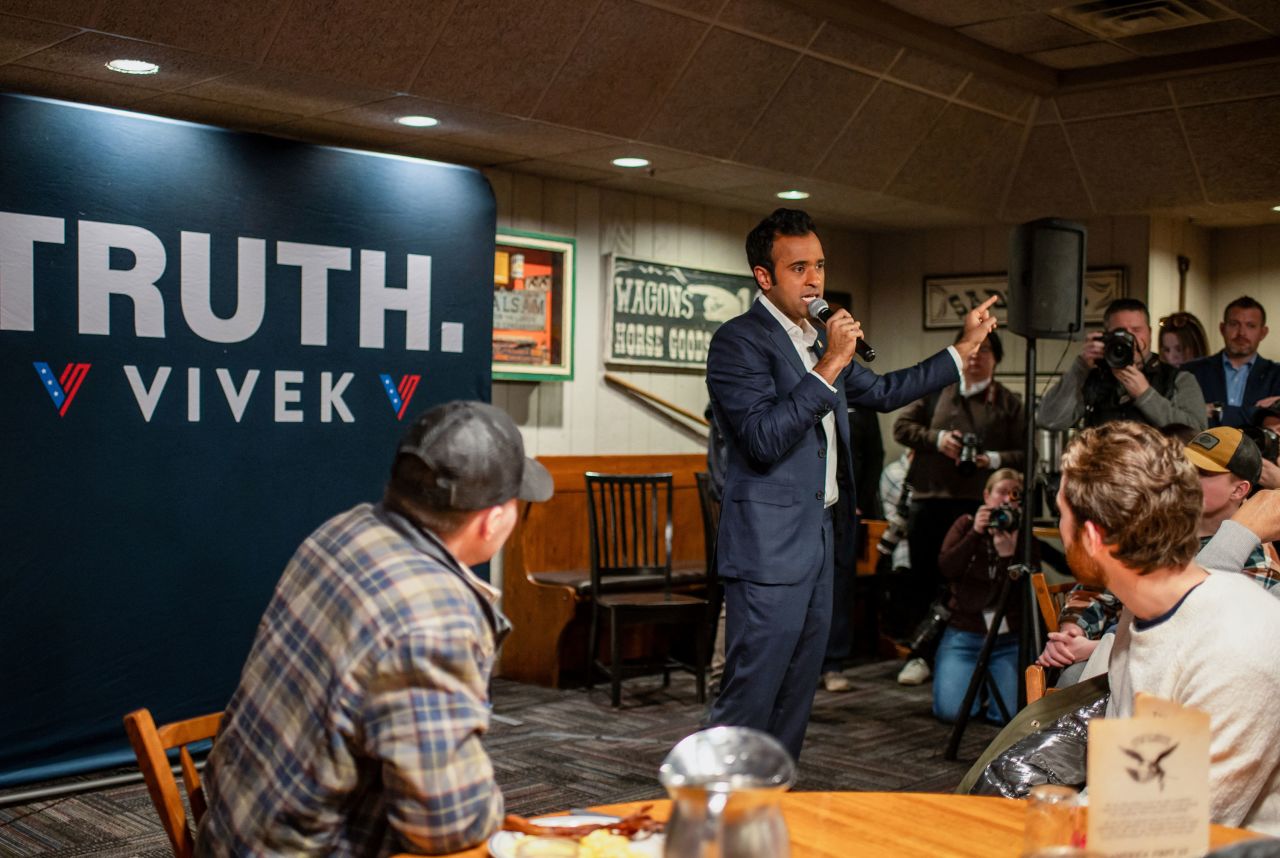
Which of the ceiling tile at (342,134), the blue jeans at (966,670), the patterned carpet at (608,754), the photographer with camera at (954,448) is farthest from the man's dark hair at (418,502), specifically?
the photographer with camera at (954,448)

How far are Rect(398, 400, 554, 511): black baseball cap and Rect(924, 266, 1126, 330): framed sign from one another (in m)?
5.81

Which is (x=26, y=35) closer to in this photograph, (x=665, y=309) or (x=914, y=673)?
(x=665, y=309)

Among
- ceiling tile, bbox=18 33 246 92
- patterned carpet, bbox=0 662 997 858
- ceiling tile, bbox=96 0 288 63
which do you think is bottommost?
patterned carpet, bbox=0 662 997 858

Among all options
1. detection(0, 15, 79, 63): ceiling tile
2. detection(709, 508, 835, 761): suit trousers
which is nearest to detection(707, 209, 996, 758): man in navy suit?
detection(709, 508, 835, 761): suit trousers

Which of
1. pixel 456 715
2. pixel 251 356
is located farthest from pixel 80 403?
pixel 456 715

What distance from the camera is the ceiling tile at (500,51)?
13.9 feet

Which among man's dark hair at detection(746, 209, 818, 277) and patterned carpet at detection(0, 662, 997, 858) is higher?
man's dark hair at detection(746, 209, 818, 277)

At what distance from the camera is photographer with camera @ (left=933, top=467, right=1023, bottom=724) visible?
4.90 m

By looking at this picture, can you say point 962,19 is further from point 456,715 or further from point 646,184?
point 456,715

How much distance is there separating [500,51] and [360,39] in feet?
1.66

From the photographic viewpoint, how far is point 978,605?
4988 millimetres

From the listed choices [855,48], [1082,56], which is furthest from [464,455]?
[1082,56]

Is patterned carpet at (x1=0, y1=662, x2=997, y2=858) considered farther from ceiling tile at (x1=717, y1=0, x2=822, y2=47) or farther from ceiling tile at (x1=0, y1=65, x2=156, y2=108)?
ceiling tile at (x1=717, y1=0, x2=822, y2=47)

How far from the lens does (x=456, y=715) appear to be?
1.47m
